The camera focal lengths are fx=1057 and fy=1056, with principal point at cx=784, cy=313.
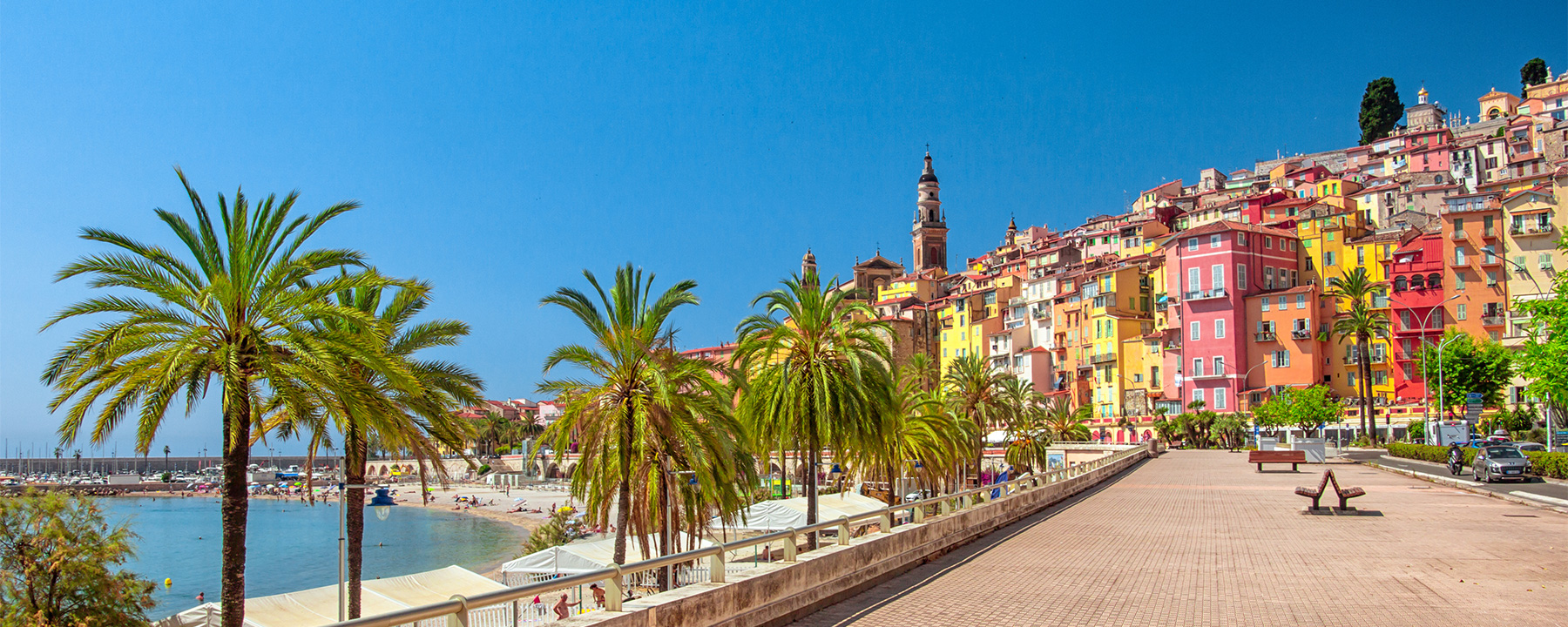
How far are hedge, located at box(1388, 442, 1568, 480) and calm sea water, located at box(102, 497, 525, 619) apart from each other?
47.1 metres

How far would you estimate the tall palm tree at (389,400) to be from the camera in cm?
1481

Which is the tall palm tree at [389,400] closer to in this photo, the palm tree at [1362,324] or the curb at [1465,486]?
the curb at [1465,486]

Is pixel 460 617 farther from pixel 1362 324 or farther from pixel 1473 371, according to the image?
pixel 1362 324

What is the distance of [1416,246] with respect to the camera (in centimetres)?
8150

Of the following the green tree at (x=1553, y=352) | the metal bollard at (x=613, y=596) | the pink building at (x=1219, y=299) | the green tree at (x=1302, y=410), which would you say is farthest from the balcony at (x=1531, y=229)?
the metal bollard at (x=613, y=596)

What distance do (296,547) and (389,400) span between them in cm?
8196

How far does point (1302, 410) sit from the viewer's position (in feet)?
230

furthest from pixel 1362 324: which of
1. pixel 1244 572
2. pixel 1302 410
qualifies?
pixel 1244 572

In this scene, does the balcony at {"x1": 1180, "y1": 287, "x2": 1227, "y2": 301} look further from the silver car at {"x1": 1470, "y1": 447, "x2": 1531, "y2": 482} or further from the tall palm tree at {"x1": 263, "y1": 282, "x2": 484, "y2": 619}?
the tall palm tree at {"x1": 263, "y1": 282, "x2": 484, "y2": 619}

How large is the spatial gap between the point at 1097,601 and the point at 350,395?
32.3 feet

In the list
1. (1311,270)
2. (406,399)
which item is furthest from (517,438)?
(406,399)

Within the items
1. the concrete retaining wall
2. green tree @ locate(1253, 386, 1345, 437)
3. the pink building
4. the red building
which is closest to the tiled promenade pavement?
the concrete retaining wall

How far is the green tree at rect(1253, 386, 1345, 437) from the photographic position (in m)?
70.1

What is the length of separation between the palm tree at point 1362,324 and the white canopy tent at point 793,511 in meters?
44.5
